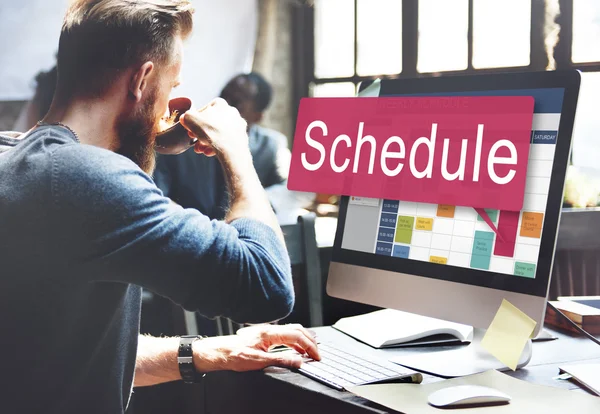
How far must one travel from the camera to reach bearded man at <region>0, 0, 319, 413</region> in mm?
925

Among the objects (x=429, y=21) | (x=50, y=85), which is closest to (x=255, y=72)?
(x=429, y=21)

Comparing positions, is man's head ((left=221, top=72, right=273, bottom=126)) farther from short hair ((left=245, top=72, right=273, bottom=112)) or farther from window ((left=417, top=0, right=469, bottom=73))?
window ((left=417, top=0, right=469, bottom=73))

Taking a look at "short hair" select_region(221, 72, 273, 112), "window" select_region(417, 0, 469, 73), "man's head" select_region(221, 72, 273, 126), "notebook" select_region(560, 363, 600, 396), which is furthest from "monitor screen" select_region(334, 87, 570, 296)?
"window" select_region(417, 0, 469, 73)

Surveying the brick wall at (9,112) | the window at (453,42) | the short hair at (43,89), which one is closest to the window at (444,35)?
the window at (453,42)

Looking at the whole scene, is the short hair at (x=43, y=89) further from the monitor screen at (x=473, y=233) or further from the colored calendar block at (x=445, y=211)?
the colored calendar block at (x=445, y=211)

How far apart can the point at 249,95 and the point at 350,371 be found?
372 cm

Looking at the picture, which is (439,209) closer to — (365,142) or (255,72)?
(365,142)

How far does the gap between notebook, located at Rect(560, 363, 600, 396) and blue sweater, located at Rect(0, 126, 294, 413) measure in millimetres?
410

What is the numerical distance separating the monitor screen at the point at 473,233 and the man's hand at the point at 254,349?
0.17 m

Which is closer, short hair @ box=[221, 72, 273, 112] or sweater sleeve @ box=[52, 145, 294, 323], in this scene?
sweater sleeve @ box=[52, 145, 294, 323]

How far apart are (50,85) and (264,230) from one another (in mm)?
2656

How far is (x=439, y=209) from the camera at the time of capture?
109cm

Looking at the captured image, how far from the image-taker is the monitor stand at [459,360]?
3.39 feet

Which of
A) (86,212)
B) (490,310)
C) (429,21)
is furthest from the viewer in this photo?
(429,21)
